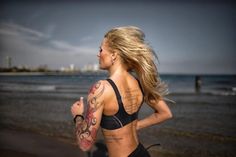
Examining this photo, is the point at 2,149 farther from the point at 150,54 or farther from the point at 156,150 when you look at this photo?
the point at 150,54

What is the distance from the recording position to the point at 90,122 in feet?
5.49

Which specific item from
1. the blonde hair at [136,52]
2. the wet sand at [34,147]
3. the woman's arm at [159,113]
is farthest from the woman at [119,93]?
the wet sand at [34,147]

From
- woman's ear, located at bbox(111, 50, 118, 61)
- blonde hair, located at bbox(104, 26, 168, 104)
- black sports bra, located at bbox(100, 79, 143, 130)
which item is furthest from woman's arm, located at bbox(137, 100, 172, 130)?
woman's ear, located at bbox(111, 50, 118, 61)

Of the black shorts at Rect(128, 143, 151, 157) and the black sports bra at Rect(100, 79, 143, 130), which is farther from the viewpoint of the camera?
the black shorts at Rect(128, 143, 151, 157)

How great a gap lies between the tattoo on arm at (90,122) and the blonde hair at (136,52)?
24 cm

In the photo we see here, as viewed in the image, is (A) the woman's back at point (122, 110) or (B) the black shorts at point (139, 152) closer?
(A) the woman's back at point (122, 110)

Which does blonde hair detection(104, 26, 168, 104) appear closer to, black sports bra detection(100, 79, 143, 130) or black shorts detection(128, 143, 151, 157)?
black sports bra detection(100, 79, 143, 130)

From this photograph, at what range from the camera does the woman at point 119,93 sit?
164cm

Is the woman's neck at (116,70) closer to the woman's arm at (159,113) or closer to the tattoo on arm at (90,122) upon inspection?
the tattoo on arm at (90,122)

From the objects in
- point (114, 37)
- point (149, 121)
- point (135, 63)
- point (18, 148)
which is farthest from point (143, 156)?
point (18, 148)

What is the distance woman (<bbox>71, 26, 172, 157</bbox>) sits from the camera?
1645mm

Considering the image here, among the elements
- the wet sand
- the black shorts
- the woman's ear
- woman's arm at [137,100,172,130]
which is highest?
the woman's ear

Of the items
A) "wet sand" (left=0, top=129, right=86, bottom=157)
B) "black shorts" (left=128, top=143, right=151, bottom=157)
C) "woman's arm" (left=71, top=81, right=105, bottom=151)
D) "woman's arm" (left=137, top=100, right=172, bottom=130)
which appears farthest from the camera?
"wet sand" (left=0, top=129, right=86, bottom=157)

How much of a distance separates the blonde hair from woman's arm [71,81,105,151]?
0.23m
